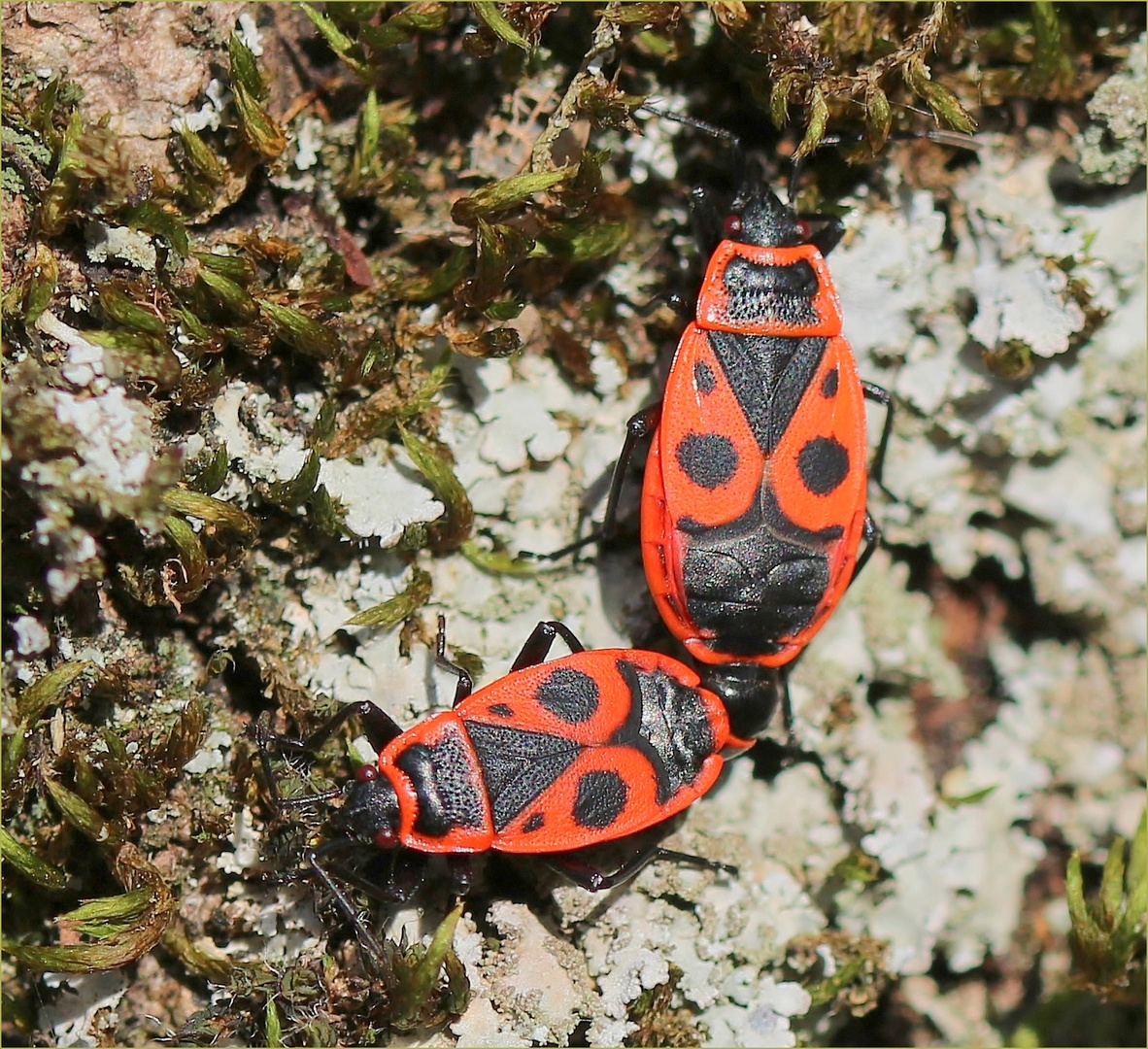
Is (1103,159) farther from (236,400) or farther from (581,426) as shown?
(236,400)

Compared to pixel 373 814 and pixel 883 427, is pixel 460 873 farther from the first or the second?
pixel 883 427

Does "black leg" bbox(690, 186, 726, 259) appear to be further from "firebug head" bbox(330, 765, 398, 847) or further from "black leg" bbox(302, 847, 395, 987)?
→ "black leg" bbox(302, 847, 395, 987)

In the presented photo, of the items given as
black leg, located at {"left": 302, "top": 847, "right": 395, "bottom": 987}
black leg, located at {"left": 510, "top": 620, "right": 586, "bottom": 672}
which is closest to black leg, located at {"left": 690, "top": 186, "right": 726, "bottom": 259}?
black leg, located at {"left": 510, "top": 620, "right": 586, "bottom": 672}

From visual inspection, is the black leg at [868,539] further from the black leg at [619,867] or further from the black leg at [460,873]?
the black leg at [460,873]

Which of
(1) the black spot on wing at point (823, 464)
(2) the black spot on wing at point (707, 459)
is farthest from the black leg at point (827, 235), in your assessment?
(2) the black spot on wing at point (707, 459)

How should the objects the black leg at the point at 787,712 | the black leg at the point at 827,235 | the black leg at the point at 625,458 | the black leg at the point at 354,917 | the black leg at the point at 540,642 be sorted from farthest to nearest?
1. the black leg at the point at 787,712
2. the black leg at the point at 827,235
3. the black leg at the point at 625,458
4. the black leg at the point at 540,642
5. the black leg at the point at 354,917

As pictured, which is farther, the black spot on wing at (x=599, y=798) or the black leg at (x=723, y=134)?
the black leg at (x=723, y=134)

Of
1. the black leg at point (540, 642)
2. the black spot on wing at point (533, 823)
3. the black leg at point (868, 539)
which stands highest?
the black leg at point (868, 539)
